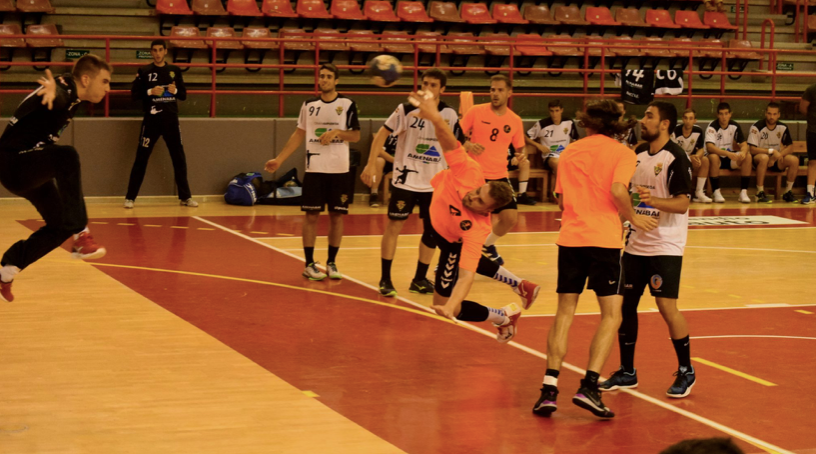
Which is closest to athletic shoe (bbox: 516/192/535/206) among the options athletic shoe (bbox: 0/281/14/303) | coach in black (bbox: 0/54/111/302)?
coach in black (bbox: 0/54/111/302)

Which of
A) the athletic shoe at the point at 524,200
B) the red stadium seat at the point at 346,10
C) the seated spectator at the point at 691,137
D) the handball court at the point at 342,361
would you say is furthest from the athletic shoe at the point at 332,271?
the red stadium seat at the point at 346,10

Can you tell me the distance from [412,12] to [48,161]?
15.3 m

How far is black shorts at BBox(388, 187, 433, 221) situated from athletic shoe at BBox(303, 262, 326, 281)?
1.09 m

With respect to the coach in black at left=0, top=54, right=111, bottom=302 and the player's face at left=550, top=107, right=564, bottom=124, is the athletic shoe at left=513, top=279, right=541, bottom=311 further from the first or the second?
the player's face at left=550, top=107, right=564, bottom=124

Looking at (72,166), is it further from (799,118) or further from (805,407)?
(799,118)

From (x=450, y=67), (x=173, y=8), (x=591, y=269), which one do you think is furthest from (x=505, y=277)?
(x=173, y=8)

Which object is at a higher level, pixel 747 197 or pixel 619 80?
pixel 619 80

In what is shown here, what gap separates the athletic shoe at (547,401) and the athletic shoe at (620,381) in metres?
0.80

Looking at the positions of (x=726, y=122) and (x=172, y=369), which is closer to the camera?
(x=172, y=369)

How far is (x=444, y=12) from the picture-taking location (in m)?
22.1

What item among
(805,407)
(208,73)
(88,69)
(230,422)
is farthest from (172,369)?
(208,73)

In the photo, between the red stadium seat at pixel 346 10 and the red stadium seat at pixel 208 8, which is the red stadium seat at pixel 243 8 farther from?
the red stadium seat at pixel 346 10

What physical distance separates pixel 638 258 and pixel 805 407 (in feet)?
4.84

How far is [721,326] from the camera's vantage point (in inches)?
362
